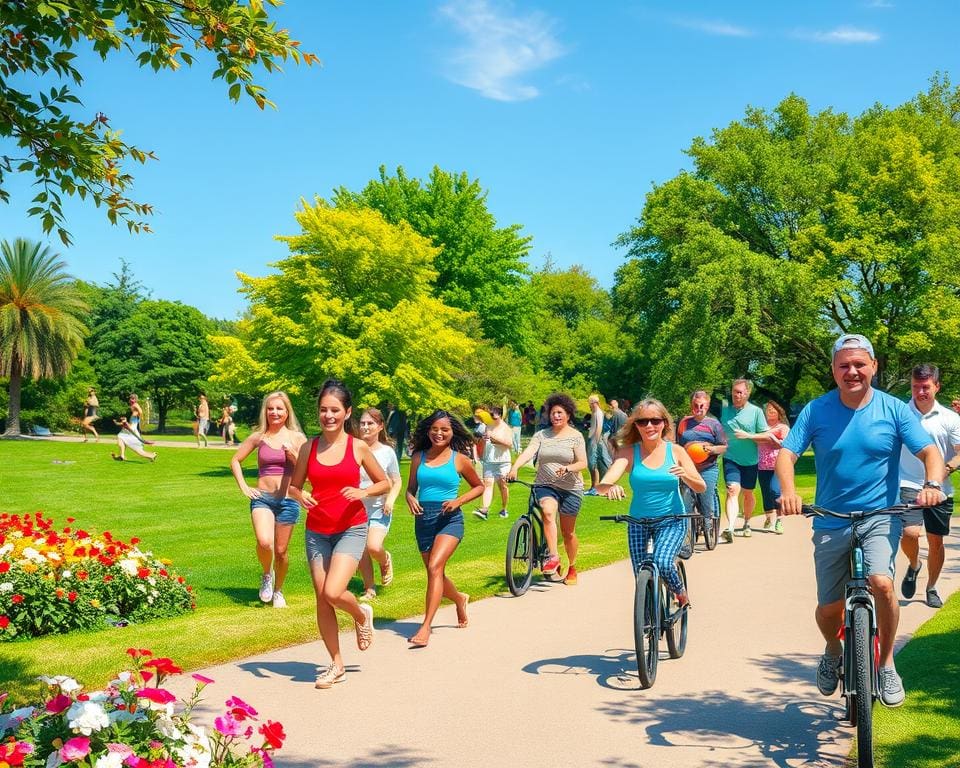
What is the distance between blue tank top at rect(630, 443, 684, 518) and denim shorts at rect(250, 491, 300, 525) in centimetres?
Result: 346

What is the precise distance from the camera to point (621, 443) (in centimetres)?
736

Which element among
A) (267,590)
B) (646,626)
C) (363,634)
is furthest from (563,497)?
(646,626)

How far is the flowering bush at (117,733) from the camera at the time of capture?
3434 millimetres

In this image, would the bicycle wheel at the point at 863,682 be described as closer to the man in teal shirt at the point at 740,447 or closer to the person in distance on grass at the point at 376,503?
the person in distance on grass at the point at 376,503

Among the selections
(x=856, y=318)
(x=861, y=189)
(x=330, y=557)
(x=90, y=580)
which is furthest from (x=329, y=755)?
(x=861, y=189)

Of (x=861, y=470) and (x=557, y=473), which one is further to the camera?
(x=557, y=473)

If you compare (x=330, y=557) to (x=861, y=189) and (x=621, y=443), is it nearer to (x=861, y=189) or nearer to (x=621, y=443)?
(x=621, y=443)

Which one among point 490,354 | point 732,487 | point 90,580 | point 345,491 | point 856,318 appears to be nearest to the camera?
point 345,491

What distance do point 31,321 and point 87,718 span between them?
164ft

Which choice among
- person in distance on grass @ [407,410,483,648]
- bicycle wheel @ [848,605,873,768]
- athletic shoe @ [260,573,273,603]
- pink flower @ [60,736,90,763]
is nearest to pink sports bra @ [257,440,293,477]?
athletic shoe @ [260,573,273,603]

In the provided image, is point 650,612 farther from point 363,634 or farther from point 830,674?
point 363,634

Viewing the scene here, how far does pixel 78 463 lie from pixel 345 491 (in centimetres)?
2640

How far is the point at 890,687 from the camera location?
535 centimetres

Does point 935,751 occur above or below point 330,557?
below
